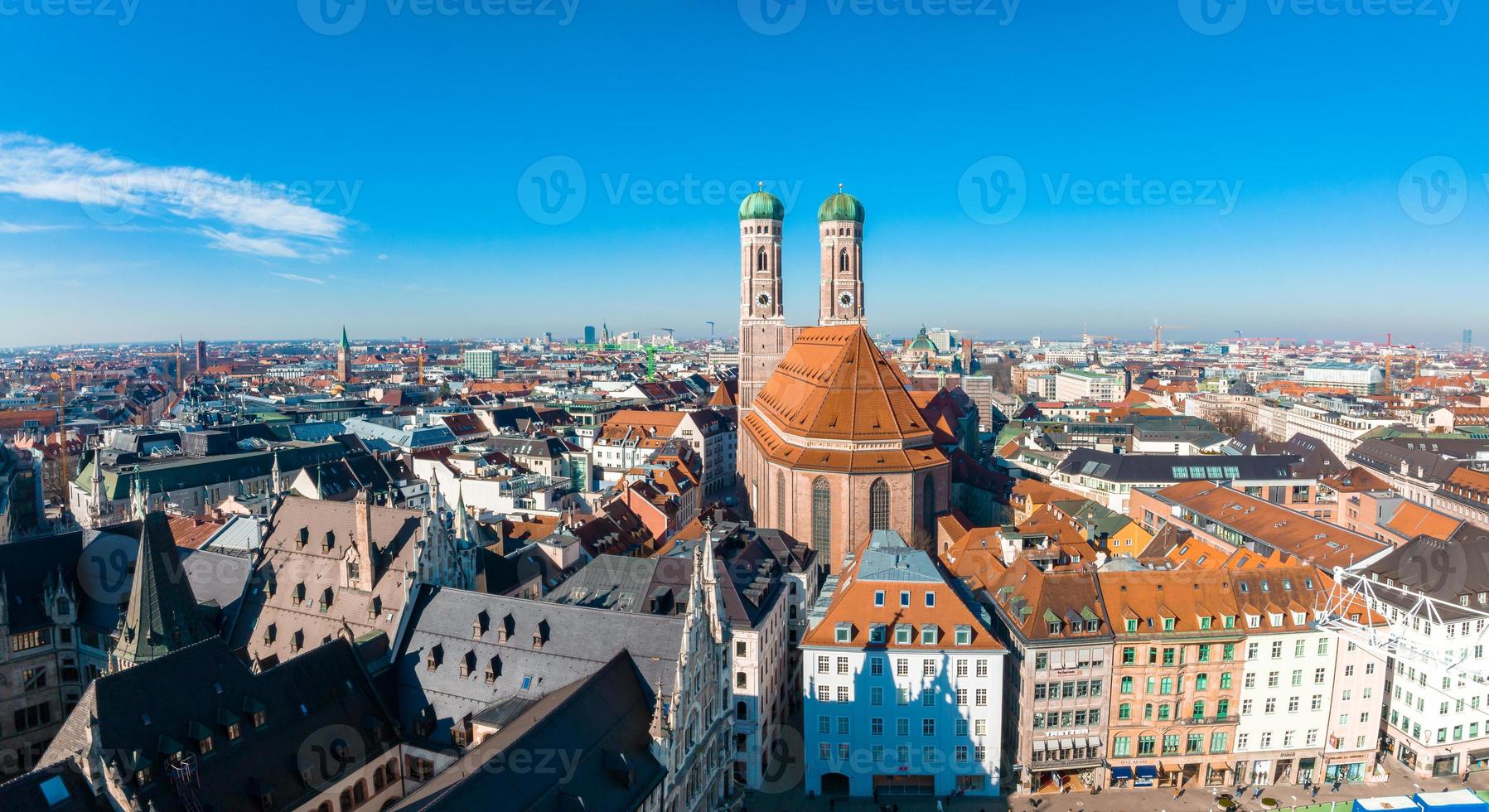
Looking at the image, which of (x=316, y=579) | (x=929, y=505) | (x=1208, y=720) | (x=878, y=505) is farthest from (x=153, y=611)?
(x=929, y=505)

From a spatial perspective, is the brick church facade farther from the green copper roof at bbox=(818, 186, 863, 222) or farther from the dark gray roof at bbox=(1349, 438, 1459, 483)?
the dark gray roof at bbox=(1349, 438, 1459, 483)

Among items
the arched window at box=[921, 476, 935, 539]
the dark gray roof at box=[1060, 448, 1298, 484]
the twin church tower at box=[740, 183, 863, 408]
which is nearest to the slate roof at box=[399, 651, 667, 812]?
A: the arched window at box=[921, 476, 935, 539]

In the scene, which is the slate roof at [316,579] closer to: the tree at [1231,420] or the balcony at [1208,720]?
the balcony at [1208,720]

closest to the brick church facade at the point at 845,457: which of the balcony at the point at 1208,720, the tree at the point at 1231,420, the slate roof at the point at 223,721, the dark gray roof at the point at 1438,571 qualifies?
the balcony at the point at 1208,720

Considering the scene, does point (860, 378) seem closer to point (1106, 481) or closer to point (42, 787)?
point (1106, 481)

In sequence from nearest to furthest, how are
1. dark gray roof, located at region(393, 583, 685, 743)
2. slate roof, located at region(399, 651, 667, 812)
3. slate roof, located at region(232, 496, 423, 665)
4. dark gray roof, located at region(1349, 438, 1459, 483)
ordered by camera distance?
slate roof, located at region(399, 651, 667, 812) < dark gray roof, located at region(393, 583, 685, 743) < slate roof, located at region(232, 496, 423, 665) < dark gray roof, located at region(1349, 438, 1459, 483)
